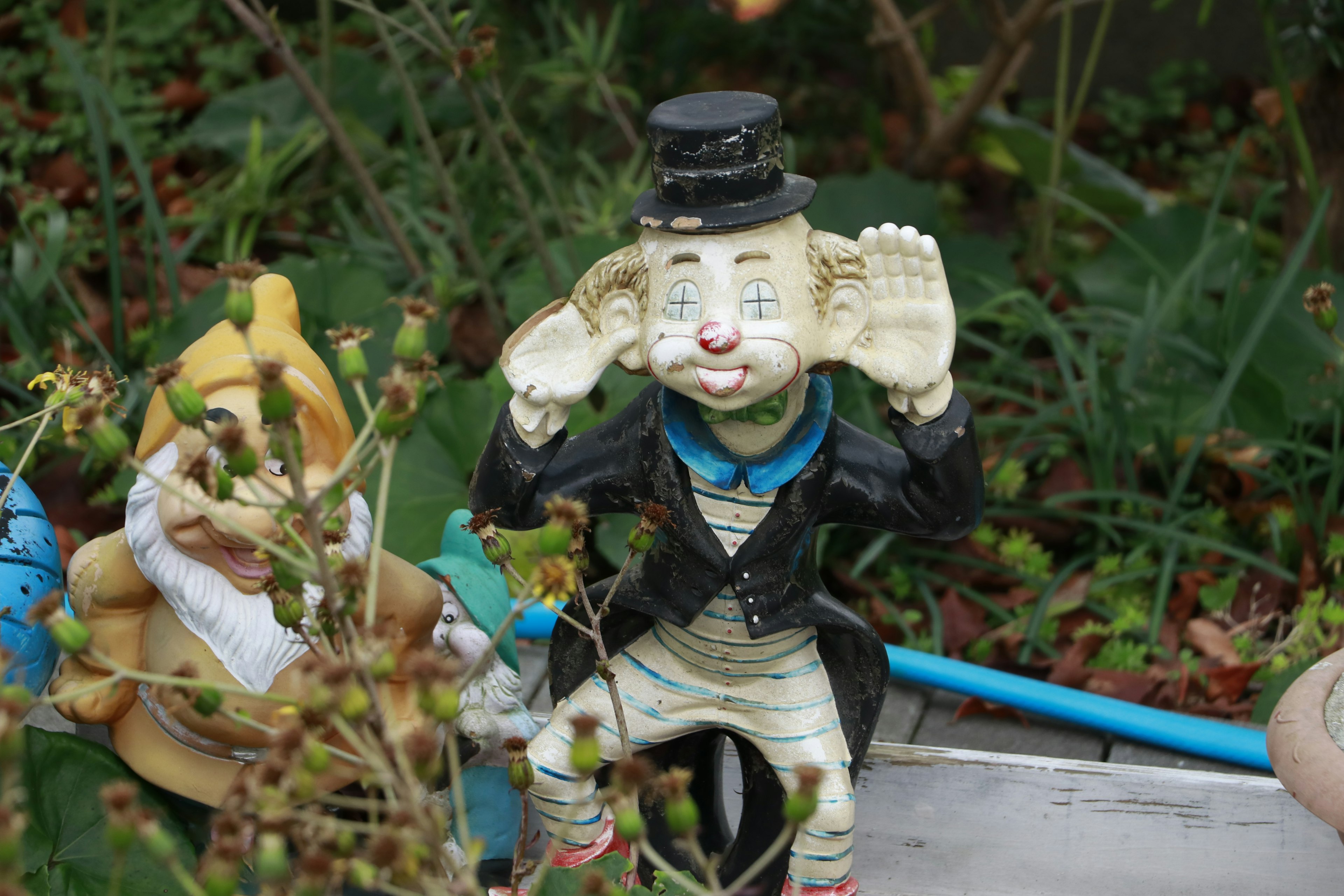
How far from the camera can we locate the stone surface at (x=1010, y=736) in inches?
83.7

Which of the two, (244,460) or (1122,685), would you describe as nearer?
(244,460)

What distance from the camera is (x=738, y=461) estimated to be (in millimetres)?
1488

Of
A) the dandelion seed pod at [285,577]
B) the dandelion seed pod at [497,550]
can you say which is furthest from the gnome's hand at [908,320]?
the dandelion seed pod at [285,577]

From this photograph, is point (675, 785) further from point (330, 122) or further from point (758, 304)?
point (330, 122)

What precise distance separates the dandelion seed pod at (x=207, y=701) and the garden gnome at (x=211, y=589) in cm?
42

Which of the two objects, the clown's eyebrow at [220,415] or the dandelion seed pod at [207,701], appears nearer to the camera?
the dandelion seed pod at [207,701]

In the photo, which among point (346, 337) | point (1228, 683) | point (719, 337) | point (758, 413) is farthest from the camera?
point (1228, 683)

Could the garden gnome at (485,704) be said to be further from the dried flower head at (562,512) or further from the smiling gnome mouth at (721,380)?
the dried flower head at (562,512)

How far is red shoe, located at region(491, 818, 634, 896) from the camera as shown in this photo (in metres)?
1.59

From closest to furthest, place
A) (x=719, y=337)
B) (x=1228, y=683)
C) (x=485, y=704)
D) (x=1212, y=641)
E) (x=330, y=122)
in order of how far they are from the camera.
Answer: (x=719, y=337) < (x=485, y=704) < (x=1228, y=683) < (x=1212, y=641) < (x=330, y=122)

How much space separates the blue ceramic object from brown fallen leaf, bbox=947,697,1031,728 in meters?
1.29

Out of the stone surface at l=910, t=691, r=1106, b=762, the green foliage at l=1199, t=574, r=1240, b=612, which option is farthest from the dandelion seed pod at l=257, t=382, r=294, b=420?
the green foliage at l=1199, t=574, r=1240, b=612

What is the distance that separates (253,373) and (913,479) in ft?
2.28

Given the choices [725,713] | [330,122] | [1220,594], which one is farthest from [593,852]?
[330,122]
